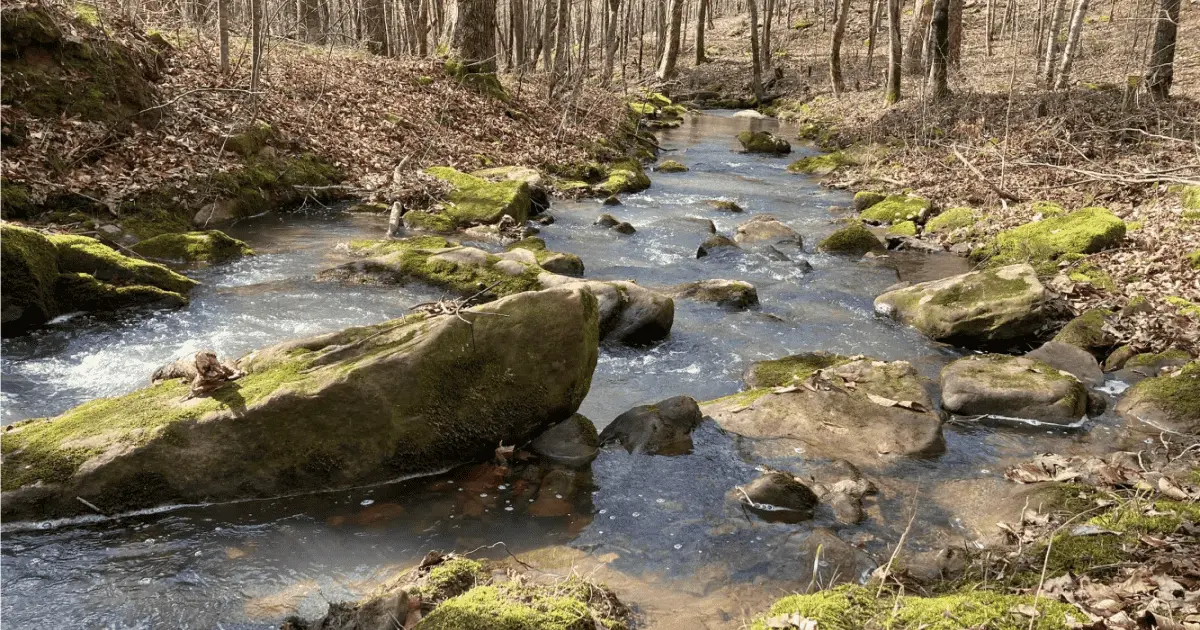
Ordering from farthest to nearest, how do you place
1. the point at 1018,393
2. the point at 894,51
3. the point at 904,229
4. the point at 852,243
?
the point at 894,51, the point at 904,229, the point at 852,243, the point at 1018,393

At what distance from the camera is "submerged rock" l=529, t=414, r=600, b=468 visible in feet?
19.1

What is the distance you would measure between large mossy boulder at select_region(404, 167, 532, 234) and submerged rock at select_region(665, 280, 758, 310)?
3987mm

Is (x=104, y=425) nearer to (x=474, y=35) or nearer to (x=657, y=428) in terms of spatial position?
(x=657, y=428)

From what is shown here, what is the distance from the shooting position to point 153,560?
4.40 meters

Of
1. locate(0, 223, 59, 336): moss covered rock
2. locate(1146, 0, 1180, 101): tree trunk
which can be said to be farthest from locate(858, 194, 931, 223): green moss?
locate(0, 223, 59, 336): moss covered rock

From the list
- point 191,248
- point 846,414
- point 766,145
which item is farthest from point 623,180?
point 846,414

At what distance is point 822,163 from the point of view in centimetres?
A: 2055

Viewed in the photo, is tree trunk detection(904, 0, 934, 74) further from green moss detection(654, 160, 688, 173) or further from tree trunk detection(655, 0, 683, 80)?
green moss detection(654, 160, 688, 173)

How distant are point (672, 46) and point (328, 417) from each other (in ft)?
104

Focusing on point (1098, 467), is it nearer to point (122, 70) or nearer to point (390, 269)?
point (390, 269)

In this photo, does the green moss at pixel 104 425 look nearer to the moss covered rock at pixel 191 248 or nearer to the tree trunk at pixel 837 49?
the moss covered rock at pixel 191 248

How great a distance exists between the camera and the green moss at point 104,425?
4.81 metres

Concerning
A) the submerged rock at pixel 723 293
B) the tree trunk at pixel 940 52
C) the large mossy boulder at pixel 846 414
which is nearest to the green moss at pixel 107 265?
the submerged rock at pixel 723 293

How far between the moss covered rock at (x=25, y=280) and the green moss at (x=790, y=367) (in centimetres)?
736
